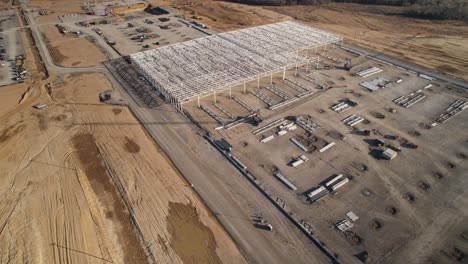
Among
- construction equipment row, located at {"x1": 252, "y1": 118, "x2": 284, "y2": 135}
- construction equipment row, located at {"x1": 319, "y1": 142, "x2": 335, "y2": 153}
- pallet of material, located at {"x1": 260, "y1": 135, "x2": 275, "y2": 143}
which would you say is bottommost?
construction equipment row, located at {"x1": 319, "y1": 142, "x2": 335, "y2": 153}

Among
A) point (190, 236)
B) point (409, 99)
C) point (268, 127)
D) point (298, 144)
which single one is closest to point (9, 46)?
point (268, 127)

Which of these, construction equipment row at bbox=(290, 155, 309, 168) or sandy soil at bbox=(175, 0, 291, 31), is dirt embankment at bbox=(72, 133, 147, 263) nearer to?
construction equipment row at bbox=(290, 155, 309, 168)

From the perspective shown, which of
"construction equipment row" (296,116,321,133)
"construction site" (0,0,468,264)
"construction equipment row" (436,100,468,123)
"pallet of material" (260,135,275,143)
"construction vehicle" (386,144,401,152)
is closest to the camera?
"construction site" (0,0,468,264)

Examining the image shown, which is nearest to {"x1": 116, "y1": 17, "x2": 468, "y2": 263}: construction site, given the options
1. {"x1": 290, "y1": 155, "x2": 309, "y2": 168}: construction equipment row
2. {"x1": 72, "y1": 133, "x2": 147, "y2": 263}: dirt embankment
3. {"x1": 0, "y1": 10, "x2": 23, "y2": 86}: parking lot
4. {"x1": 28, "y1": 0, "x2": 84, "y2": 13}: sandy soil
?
{"x1": 290, "y1": 155, "x2": 309, "y2": 168}: construction equipment row

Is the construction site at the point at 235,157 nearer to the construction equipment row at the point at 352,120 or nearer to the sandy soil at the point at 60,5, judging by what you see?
the construction equipment row at the point at 352,120

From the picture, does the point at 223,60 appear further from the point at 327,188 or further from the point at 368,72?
the point at 327,188

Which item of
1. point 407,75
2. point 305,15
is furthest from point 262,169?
point 305,15

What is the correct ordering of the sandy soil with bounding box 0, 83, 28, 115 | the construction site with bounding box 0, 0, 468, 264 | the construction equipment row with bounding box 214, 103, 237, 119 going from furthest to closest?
the sandy soil with bounding box 0, 83, 28, 115 < the construction equipment row with bounding box 214, 103, 237, 119 < the construction site with bounding box 0, 0, 468, 264
